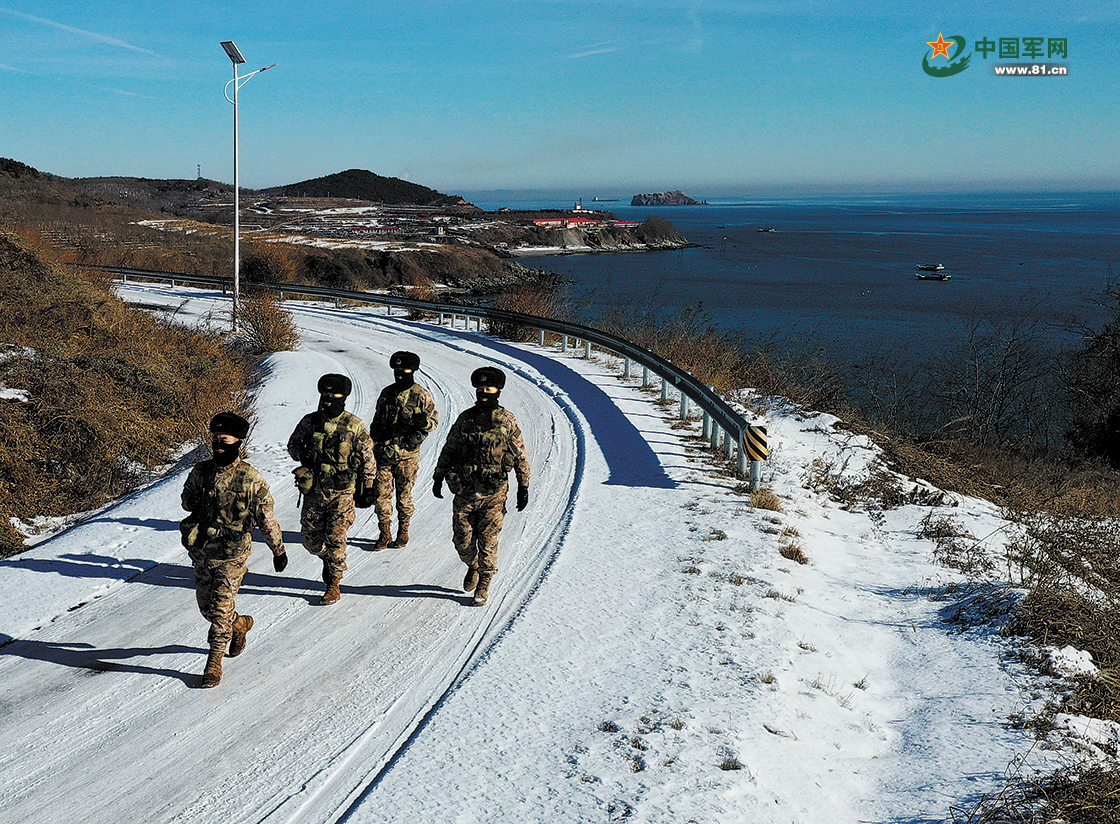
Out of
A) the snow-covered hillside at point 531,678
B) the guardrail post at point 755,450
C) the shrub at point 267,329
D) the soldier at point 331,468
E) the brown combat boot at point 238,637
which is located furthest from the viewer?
the shrub at point 267,329

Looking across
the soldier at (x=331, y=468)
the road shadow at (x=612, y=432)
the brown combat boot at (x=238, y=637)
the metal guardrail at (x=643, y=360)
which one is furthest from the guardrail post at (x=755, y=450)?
the brown combat boot at (x=238, y=637)

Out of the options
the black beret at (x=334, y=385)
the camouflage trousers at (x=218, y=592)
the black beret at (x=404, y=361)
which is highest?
the black beret at (x=404, y=361)

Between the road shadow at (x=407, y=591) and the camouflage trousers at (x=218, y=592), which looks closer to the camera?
the camouflage trousers at (x=218, y=592)

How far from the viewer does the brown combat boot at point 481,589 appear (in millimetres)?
7238

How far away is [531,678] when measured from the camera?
5.96 m

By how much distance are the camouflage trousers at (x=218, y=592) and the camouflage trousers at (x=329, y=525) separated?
44.5 inches

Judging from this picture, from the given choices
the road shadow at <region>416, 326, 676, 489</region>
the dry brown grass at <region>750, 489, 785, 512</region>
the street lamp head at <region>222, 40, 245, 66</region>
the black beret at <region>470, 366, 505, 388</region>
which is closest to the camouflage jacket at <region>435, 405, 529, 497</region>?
the black beret at <region>470, 366, 505, 388</region>

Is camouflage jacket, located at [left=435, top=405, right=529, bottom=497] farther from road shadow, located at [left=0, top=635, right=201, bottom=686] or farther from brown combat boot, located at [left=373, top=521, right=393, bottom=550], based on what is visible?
road shadow, located at [left=0, top=635, right=201, bottom=686]

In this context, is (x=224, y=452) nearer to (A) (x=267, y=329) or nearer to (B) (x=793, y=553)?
(B) (x=793, y=553)

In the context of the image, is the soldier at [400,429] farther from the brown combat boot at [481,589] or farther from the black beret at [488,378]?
the brown combat boot at [481,589]

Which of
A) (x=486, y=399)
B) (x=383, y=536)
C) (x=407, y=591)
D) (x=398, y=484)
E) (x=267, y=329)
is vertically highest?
(x=267, y=329)

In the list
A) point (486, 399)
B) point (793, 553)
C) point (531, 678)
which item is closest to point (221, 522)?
point (486, 399)

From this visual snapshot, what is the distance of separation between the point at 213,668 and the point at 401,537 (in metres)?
2.98

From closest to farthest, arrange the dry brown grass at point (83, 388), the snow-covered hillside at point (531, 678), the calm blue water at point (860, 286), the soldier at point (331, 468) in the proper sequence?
the snow-covered hillside at point (531, 678)
the soldier at point (331, 468)
the dry brown grass at point (83, 388)
the calm blue water at point (860, 286)
